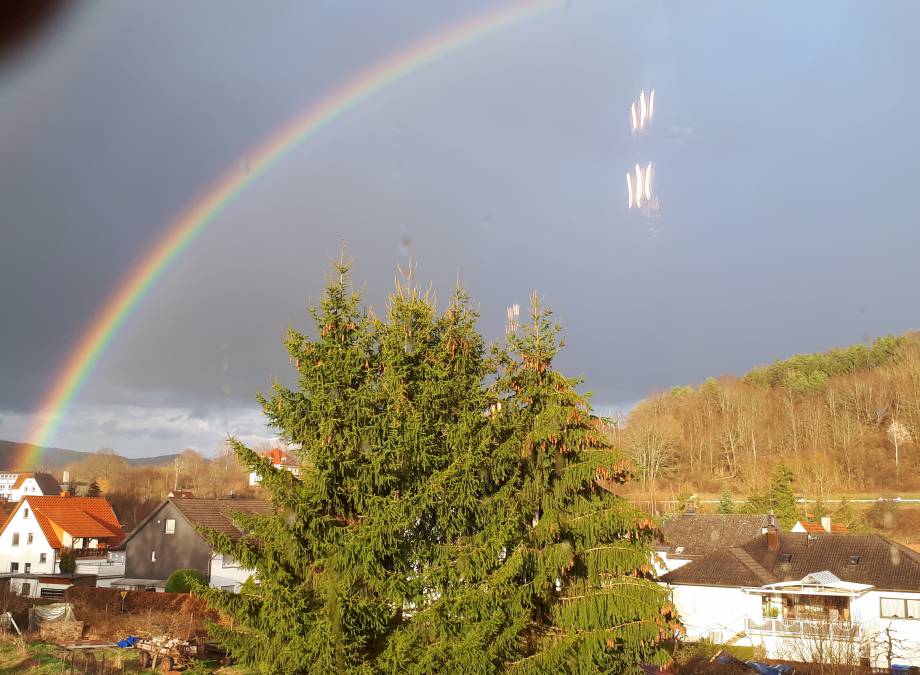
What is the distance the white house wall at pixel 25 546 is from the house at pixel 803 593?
42.8 metres

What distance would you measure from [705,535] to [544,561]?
37.9m

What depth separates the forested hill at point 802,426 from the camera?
265 feet

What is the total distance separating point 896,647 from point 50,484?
380 ft

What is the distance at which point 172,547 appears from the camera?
40562mm

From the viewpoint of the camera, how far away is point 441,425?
14.5 m

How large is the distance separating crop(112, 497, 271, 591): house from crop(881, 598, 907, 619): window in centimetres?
2960

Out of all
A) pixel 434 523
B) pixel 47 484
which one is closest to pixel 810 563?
pixel 434 523

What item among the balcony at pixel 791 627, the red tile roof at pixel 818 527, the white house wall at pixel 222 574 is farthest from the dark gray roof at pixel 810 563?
the white house wall at pixel 222 574

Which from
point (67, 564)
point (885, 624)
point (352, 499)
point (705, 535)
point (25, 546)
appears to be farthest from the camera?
point (25, 546)

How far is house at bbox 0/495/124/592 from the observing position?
171ft

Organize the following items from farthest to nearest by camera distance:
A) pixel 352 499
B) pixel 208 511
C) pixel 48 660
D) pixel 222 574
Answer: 1. pixel 208 511
2. pixel 222 574
3. pixel 48 660
4. pixel 352 499

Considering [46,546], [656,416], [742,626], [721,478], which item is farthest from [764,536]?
[656,416]

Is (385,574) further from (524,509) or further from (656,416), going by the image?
(656,416)

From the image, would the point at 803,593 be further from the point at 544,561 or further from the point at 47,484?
the point at 47,484
